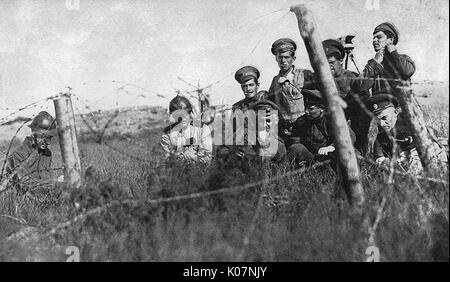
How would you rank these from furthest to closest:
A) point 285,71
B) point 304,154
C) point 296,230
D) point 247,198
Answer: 1. point 285,71
2. point 304,154
3. point 247,198
4. point 296,230

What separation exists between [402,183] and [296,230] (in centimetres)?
124

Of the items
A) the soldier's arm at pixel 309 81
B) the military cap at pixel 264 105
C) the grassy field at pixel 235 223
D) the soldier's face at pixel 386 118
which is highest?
the soldier's arm at pixel 309 81

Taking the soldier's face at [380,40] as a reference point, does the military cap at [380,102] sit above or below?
below

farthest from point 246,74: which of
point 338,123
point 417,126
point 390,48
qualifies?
point 417,126

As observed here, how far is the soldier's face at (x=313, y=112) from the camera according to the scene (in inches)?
260

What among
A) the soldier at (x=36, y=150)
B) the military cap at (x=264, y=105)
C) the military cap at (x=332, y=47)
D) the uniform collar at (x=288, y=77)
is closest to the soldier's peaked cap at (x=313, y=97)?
the uniform collar at (x=288, y=77)

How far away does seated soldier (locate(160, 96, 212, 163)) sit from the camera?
6.71 metres

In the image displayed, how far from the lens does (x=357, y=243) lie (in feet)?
15.3

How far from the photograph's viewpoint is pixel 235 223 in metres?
5.03

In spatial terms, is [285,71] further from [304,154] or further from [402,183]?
[402,183]

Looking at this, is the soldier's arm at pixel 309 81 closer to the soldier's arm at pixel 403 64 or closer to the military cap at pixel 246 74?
the military cap at pixel 246 74

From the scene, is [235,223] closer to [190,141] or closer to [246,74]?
[190,141]

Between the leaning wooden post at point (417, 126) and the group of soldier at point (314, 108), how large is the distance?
1.15m
